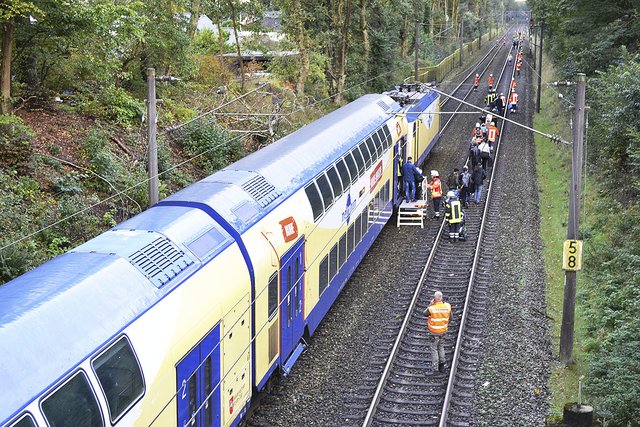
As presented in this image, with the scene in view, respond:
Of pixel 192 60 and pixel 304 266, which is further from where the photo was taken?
pixel 192 60

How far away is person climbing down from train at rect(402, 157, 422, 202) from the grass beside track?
4270 millimetres

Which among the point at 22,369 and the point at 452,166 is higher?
the point at 22,369

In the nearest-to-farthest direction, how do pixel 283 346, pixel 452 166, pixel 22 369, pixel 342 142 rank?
pixel 22 369 < pixel 283 346 < pixel 342 142 < pixel 452 166

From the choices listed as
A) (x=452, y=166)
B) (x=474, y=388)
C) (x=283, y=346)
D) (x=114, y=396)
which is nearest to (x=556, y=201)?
(x=452, y=166)

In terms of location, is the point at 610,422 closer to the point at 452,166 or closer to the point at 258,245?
the point at 258,245

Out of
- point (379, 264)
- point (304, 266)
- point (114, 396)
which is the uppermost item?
point (114, 396)

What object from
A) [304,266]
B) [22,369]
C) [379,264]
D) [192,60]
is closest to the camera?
[22,369]

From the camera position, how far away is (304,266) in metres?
13.5

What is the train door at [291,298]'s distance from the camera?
12305mm

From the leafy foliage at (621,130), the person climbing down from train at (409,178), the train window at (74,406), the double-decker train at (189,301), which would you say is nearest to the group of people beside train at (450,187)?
the person climbing down from train at (409,178)

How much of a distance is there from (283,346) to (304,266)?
5.29ft

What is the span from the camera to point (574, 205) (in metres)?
14.0

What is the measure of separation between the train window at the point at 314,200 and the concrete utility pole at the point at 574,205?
4753 millimetres

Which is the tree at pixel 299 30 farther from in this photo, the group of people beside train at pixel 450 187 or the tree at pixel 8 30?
the tree at pixel 8 30
